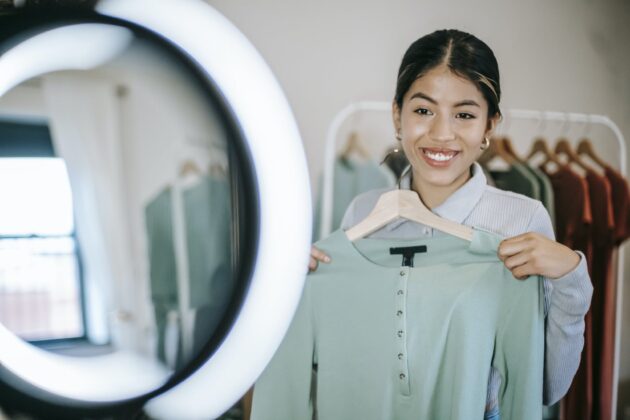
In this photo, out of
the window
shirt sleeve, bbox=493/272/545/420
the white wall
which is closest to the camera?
the window

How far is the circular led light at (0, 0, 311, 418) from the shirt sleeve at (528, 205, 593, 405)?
328mm

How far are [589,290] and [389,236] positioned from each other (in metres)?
0.27

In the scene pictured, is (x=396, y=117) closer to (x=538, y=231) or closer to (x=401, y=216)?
(x=401, y=216)

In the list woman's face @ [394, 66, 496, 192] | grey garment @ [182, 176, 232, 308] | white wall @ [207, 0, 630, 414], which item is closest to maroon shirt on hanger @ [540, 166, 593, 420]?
white wall @ [207, 0, 630, 414]

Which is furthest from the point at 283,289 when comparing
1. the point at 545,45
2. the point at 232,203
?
the point at 545,45

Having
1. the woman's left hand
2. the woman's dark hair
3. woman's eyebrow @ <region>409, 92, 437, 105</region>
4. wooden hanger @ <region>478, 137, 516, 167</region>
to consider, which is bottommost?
the woman's left hand

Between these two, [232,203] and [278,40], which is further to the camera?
[278,40]

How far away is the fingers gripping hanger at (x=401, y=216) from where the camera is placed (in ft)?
1.85

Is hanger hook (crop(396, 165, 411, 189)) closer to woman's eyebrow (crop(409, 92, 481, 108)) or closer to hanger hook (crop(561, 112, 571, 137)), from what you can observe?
woman's eyebrow (crop(409, 92, 481, 108))

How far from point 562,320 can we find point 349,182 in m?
0.36

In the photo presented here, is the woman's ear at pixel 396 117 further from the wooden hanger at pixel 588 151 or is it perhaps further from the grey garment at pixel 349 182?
the wooden hanger at pixel 588 151

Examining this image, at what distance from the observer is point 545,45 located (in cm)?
66

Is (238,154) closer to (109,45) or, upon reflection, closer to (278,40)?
(109,45)

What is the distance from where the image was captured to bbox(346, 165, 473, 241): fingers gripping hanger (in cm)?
56
